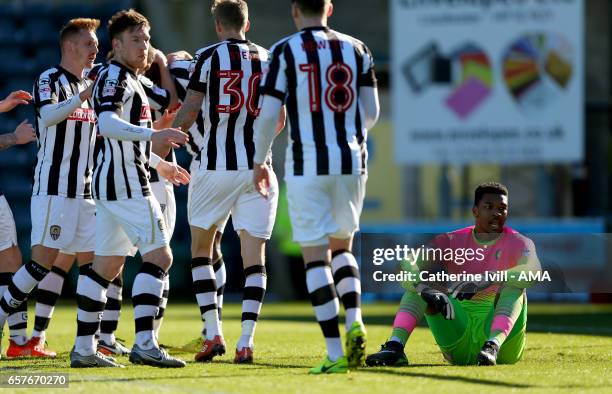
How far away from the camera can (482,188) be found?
817cm

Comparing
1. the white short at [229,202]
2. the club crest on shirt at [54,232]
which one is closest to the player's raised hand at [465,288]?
the white short at [229,202]

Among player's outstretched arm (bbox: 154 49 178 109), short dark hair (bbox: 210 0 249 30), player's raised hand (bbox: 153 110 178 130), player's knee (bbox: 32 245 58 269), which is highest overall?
Answer: short dark hair (bbox: 210 0 249 30)

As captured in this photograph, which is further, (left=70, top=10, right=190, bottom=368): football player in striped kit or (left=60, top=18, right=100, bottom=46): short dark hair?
(left=60, top=18, right=100, bottom=46): short dark hair

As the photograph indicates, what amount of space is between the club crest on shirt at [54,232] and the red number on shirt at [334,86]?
2.42 m

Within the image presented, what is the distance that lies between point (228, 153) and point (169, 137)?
123cm

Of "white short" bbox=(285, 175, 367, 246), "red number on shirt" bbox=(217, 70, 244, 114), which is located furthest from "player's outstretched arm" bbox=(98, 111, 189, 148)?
"red number on shirt" bbox=(217, 70, 244, 114)

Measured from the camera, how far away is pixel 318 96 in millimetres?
7391

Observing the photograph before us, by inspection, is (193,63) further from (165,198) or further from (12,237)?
(12,237)

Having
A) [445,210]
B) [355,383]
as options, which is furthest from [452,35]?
[355,383]

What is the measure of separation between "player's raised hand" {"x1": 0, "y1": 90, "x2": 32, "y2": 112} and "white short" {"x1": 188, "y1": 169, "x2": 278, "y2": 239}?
4.40 feet

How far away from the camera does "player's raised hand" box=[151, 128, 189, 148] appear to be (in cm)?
757

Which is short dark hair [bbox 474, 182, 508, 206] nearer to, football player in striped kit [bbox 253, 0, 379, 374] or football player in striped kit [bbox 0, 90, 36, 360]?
football player in striped kit [bbox 253, 0, 379, 374]

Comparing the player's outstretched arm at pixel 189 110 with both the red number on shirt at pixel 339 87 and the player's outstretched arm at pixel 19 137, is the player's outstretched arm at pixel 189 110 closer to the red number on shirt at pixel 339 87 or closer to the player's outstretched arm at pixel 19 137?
the player's outstretched arm at pixel 19 137

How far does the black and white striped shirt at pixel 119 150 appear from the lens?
25.6 feet
